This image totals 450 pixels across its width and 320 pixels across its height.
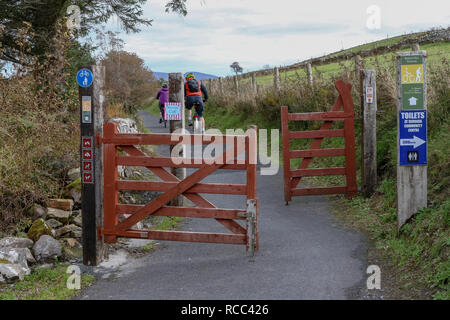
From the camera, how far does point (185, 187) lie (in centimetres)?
661

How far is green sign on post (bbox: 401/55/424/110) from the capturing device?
6.71m

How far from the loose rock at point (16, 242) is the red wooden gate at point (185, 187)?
0.97m

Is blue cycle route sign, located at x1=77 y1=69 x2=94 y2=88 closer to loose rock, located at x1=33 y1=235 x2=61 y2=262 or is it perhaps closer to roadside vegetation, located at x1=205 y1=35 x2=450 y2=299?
loose rock, located at x1=33 y1=235 x2=61 y2=262

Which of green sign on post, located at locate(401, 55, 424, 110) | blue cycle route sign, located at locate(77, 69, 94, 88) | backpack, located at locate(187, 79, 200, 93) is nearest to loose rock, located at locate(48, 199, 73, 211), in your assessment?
blue cycle route sign, located at locate(77, 69, 94, 88)

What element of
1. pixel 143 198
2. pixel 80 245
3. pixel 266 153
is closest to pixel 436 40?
pixel 266 153

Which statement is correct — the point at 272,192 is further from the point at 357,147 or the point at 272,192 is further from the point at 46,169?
the point at 46,169

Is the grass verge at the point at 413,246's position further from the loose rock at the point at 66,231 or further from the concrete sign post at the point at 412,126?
the loose rock at the point at 66,231

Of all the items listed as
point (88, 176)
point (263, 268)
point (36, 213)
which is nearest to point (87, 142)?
point (88, 176)

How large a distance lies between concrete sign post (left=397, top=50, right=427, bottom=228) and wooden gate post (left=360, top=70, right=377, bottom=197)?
7.90ft

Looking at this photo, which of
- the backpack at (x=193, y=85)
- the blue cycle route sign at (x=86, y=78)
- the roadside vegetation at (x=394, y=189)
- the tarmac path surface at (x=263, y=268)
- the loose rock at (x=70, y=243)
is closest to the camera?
the tarmac path surface at (x=263, y=268)

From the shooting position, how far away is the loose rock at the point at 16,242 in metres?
6.40

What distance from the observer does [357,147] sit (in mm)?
11484

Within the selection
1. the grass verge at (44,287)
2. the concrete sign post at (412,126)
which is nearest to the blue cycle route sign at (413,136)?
the concrete sign post at (412,126)
